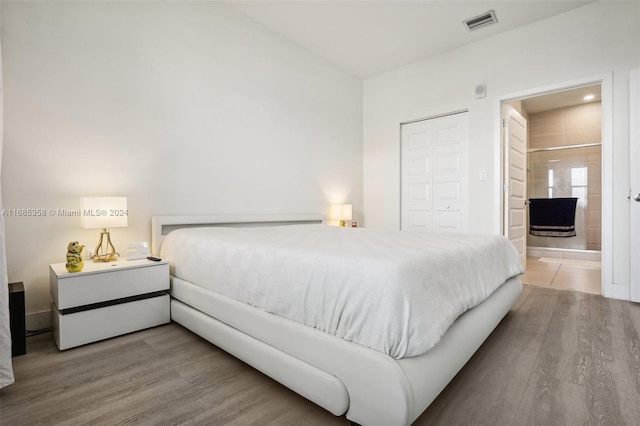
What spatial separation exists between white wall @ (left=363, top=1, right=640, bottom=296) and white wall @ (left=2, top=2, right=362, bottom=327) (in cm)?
118

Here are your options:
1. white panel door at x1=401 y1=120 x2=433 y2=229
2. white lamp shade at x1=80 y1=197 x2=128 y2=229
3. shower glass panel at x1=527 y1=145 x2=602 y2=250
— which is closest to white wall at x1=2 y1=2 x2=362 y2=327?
white lamp shade at x1=80 y1=197 x2=128 y2=229

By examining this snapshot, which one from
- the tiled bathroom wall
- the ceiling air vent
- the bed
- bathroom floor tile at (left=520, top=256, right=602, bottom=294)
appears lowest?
bathroom floor tile at (left=520, top=256, right=602, bottom=294)

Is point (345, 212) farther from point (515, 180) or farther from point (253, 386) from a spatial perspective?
point (253, 386)

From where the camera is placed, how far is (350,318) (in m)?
1.16

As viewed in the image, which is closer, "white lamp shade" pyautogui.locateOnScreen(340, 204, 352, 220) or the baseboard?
the baseboard

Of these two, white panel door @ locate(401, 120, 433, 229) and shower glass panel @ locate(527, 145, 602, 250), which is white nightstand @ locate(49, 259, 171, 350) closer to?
white panel door @ locate(401, 120, 433, 229)

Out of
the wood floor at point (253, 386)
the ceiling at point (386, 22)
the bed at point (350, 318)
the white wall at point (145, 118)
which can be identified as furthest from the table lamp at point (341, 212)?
the wood floor at point (253, 386)

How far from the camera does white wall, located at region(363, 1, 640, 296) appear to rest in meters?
2.91

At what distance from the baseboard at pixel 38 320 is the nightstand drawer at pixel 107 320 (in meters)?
0.18

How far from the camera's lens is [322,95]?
169 inches

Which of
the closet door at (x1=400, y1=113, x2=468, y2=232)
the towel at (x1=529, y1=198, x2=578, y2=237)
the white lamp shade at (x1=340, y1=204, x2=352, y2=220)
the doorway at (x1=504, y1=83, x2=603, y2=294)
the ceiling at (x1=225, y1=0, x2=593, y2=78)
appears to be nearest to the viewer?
the ceiling at (x1=225, y1=0, x2=593, y2=78)

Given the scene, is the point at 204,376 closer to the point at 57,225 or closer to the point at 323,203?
the point at 57,225

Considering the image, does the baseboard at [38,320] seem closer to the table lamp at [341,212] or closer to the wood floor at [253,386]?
the wood floor at [253,386]

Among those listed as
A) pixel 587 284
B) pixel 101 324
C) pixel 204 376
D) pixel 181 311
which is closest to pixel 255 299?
pixel 204 376
